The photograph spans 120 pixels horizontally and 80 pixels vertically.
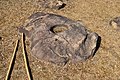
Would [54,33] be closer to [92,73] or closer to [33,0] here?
[92,73]

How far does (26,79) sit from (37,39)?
37.7 inches

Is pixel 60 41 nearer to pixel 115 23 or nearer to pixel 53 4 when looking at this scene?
pixel 115 23

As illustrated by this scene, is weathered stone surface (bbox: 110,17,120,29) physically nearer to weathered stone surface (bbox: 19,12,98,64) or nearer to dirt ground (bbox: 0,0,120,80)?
dirt ground (bbox: 0,0,120,80)

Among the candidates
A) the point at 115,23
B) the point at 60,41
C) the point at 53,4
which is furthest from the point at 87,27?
the point at 60,41

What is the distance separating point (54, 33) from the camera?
5.39 metres

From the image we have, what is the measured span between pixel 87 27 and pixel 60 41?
4.93 feet

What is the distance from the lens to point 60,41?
5227 mm

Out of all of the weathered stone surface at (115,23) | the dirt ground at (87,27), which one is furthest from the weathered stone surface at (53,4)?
the weathered stone surface at (115,23)

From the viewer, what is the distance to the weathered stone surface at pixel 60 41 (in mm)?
5129

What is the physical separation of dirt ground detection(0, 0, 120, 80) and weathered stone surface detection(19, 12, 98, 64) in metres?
0.19

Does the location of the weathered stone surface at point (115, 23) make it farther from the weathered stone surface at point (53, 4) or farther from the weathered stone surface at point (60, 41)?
the weathered stone surface at point (53, 4)

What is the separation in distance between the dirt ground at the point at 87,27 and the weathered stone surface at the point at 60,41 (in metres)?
0.19

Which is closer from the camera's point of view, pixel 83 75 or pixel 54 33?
pixel 83 75

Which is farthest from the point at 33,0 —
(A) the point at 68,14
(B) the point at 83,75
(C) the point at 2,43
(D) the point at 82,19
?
(B) the point at 83,75
